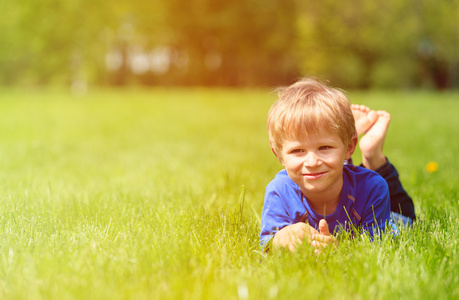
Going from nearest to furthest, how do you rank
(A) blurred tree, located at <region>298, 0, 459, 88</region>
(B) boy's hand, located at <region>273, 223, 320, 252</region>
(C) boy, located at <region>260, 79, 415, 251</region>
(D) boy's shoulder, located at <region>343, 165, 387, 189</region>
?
(B) boy's hand, located at <region>273, 223, 320, 252</region>, (C) boy, located at <region>260, 79, 415, 251</region>, (D) boy's shoulder, located at <region>343, 165, 387, 189</region>, (A) blurred tree, located at <region>298, 0, 459, 88</region>

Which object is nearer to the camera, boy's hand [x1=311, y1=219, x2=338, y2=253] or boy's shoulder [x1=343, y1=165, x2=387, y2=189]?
boy's hand [x1=311, y1=219, x2=338, y2=253]

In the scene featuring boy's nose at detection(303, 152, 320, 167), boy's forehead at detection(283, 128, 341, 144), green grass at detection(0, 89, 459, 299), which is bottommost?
green grass at detection(0, 89, 459, 299)

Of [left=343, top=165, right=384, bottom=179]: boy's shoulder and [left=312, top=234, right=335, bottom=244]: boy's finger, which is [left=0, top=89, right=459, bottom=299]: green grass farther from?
[left=343, top=165, right=384, bottom=179]: boy's shoulder

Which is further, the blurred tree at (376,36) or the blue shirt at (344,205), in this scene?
the blurred tree at (376,36)

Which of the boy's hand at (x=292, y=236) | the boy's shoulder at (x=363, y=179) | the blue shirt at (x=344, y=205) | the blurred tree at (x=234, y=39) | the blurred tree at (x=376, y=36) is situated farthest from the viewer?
the blurred tree at (x=234, y=39)

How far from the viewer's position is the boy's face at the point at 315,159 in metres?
2.41

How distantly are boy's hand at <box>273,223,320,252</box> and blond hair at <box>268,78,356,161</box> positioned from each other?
44 centimetres

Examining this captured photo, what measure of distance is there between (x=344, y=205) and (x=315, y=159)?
0.41 metres

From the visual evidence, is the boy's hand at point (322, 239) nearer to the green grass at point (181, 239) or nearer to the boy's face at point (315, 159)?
the green grass at point (181, 239)

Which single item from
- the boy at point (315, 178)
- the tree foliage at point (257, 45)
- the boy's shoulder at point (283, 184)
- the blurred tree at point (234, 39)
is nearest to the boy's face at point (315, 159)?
the boy at point (315, 178)

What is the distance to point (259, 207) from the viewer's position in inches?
132

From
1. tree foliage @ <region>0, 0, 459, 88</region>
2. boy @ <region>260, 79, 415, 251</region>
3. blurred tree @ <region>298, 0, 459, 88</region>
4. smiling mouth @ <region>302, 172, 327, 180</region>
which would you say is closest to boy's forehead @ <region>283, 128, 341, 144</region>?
boy @ <region>260, 79, 415, 251</region>

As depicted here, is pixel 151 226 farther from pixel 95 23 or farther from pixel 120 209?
pixel 95 23

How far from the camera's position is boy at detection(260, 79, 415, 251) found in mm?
2396
